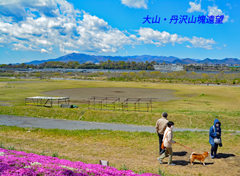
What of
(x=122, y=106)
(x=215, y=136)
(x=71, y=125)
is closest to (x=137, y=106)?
(x=122, y=106)

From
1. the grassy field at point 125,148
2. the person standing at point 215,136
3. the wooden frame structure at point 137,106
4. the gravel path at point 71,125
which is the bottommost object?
the gravel path at point 71,125

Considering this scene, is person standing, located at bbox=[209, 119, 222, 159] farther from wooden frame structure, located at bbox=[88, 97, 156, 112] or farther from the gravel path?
wooden frame structure, located at bbox=[88, 97, 156, 112]

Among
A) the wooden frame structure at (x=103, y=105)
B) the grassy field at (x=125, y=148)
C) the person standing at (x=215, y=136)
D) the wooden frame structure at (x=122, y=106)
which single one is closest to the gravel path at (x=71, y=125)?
the grassy field at (x=125, y=148)

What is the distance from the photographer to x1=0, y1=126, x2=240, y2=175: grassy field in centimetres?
948

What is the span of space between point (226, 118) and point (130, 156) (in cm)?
1531

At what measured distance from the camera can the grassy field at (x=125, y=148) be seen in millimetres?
9477

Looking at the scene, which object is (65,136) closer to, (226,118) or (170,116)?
(170,116)

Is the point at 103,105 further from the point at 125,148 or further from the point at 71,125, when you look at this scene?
the point at 125,148

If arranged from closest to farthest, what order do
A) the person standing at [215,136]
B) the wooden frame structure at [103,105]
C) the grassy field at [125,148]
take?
the grassy field at [125,148] → the person standing at [215,136] → the wooden frame structure at [103,105]

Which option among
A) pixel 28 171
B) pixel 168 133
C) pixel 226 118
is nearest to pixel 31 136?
pixel 28 171

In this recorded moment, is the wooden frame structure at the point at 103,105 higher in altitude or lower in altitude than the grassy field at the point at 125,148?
Result: lower

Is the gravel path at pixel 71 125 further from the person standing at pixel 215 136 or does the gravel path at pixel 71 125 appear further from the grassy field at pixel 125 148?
the person standing at pixel 215 136

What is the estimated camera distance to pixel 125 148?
12.6m

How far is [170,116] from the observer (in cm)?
2278
